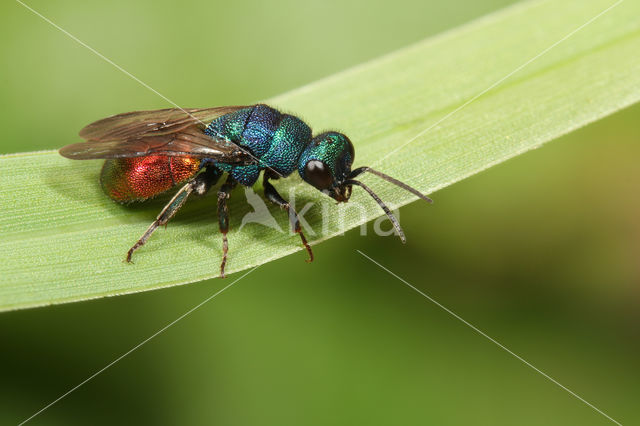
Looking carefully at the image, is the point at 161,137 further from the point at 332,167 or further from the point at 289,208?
the point at 332,167

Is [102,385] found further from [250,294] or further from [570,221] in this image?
[570,221]

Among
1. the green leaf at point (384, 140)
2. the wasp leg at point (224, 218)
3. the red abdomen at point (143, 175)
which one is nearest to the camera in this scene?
the green leaf at point (384, 140)

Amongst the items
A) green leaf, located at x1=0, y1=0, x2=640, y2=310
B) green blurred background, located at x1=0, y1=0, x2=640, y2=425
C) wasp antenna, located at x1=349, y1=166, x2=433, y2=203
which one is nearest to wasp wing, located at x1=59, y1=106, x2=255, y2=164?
green leaf, located at x1=0, y1=0, x2=640, y2=310

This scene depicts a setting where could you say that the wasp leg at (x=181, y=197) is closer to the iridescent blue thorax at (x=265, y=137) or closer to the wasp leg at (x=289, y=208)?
the iridescent blue thorax at (x=265, y=137)

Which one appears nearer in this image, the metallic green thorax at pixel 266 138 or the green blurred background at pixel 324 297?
the metallic green thorax at pixel 266 138

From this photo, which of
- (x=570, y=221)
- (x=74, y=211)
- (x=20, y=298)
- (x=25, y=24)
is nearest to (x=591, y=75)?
(x=570, y=221)

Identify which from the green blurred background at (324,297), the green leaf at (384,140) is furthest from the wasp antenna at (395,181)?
the green blurred background at (324,297)
